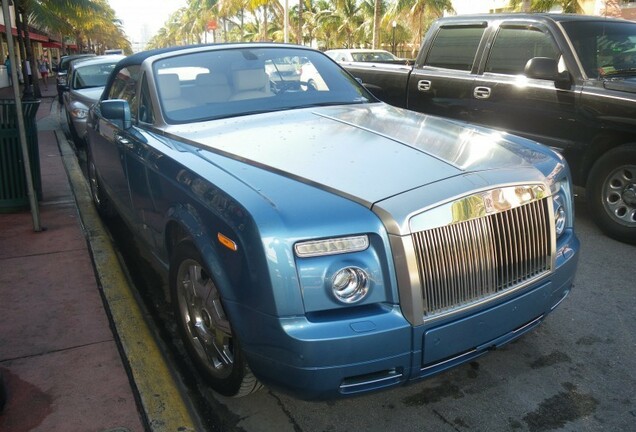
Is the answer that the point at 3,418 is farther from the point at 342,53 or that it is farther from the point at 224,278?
the point at 342,53

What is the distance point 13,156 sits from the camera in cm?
601

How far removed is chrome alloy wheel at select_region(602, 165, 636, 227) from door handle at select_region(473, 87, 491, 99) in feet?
4.94

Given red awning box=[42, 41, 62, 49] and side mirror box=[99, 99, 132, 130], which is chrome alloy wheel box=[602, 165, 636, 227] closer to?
side mirror box=[99, 99, 132, 130]

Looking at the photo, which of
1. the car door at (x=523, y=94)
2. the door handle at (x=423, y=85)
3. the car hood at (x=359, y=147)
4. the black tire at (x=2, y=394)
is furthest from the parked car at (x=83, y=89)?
the black tire at (x=2, y=394)

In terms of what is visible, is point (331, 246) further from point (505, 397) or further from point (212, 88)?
point (212, 88)

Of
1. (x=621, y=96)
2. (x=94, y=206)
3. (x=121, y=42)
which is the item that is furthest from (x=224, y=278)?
(x=121, y=42)

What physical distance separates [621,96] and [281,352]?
13.5 feet

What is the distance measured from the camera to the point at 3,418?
2.82 metres

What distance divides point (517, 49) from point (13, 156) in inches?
212

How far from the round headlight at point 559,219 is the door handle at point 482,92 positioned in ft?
10.6

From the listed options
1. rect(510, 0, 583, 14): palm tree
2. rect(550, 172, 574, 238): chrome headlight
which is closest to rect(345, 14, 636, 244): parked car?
rect(550, 172, 574, 238): chrome headlight

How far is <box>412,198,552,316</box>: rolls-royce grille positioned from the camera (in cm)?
240

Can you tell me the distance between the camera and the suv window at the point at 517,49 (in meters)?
5.73

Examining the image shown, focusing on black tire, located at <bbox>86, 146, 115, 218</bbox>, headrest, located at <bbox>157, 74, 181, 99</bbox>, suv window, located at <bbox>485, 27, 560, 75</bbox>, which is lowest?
black tire, located at <bbox>86, 146, 115, 218</bbox>
